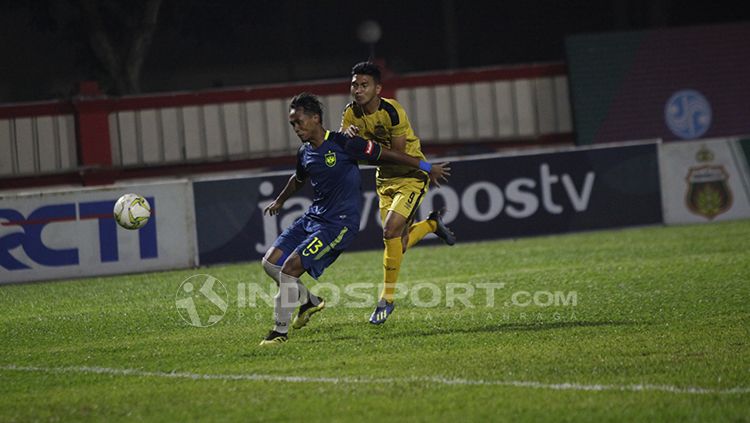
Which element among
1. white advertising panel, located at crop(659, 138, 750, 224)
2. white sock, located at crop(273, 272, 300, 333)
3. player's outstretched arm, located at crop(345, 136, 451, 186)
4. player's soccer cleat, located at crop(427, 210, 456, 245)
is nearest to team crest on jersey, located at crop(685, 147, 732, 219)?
white advertising panel, located at crop(659, 138, 750, 224)

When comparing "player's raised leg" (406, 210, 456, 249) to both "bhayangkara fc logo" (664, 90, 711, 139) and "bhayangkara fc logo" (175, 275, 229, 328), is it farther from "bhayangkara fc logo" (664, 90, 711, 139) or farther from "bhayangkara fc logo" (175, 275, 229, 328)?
"bhayangkara fc logo" (664, 90, 711, 139)

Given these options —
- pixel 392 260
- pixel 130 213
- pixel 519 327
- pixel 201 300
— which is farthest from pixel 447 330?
pixel 130 213

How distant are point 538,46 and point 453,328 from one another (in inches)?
755

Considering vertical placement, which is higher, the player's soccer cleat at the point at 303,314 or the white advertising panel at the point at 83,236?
the white advertising panel at the point at 83,236

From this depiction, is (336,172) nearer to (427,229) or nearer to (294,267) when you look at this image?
(294,267)

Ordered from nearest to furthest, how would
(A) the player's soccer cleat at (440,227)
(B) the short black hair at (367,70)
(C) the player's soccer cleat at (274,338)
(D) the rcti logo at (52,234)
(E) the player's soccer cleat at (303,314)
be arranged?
(C) the player's soccer cleat at (274,338), (E) the player's soccer cleat at (303,314), (B) the short black hair at (367,70), (A) the player's soccer cleat at (440,227), (D) the rcti logo at (52,234)

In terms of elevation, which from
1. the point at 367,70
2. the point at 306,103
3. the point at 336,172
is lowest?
the point at 336,172

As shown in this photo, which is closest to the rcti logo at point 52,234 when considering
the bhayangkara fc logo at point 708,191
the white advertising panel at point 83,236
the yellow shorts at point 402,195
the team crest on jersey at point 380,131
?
the white advertising panel at point 83,236

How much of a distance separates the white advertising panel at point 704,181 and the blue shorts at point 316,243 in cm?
1054

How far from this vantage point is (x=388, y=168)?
10.3 meters

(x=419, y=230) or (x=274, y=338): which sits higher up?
(x=419, y=230)

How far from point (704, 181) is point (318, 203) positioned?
1107 centimetres

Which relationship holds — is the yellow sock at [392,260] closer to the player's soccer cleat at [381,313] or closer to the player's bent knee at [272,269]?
the player's soccer cleat at [381,313]

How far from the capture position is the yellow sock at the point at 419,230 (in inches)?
421
